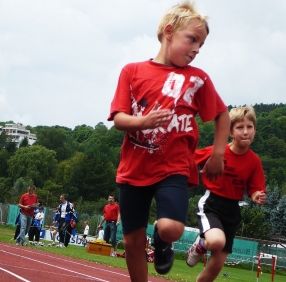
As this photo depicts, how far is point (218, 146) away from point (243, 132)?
1785 millimetres

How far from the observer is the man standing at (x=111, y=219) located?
22.2 metres

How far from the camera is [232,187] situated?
6402 mm

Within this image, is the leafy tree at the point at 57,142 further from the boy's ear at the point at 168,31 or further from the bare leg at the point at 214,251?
the boy's ear at the point at 168,31

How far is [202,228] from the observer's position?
6242 mm

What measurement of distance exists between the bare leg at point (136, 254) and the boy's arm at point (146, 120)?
2.62 feet

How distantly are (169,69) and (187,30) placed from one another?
280 mm

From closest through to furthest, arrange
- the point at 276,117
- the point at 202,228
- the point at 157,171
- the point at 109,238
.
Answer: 1. the point at 157,171
2. the point at 202,228
3. the point at 109,238
4. the point at 276,117

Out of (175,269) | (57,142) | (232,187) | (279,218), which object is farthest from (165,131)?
(57,142)

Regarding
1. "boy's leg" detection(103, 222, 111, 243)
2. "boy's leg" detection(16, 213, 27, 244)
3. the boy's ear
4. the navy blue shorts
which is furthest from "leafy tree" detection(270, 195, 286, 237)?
the boy's ear

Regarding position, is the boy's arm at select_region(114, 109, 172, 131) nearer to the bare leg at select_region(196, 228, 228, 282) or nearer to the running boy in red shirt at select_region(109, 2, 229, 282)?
the running boy in red shirt at select_region(109, 2, 229, 282)

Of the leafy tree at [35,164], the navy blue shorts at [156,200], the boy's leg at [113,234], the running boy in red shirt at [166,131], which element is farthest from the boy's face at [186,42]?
the leafy tree at [35,164]

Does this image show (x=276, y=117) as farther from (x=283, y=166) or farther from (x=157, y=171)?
(x=157, y=171)

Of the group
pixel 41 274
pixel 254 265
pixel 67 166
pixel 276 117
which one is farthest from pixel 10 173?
pixel 41 274

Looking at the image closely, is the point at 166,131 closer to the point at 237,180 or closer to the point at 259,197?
the point at 259,197
